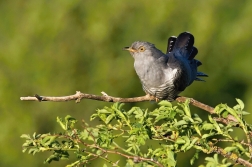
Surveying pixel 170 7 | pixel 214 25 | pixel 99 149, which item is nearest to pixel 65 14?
pixel 170 7

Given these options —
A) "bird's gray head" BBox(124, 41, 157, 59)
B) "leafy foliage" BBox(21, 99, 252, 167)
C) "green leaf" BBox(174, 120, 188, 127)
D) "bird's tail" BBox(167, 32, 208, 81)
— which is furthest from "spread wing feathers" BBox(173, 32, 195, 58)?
"green leaf" BBox(174, 120, 188, 127)

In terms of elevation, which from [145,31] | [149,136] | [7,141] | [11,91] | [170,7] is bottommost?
[149,136]

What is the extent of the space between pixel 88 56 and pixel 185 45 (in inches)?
A: 147

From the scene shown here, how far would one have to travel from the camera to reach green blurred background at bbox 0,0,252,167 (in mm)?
9078

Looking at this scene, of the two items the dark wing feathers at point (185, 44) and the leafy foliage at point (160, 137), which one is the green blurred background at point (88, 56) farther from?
the leafy foliage at point (160, 137)

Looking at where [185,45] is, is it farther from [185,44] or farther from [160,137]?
[160,137]

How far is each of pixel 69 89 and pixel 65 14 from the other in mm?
1278

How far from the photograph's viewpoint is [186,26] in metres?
9.83

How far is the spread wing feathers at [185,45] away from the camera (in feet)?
19.1

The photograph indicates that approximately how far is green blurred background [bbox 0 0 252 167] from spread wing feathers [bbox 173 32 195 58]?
2816mm

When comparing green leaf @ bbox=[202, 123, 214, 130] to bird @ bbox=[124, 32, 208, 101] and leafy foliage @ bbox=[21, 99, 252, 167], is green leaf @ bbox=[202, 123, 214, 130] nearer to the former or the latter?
leafy foliage @ bbox=[21, 99, 252, 167]

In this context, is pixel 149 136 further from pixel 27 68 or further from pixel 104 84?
pixel 27 68

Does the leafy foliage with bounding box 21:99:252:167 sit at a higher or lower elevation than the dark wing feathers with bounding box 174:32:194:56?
lower

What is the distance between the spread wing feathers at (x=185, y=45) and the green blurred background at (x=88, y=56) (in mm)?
2816
